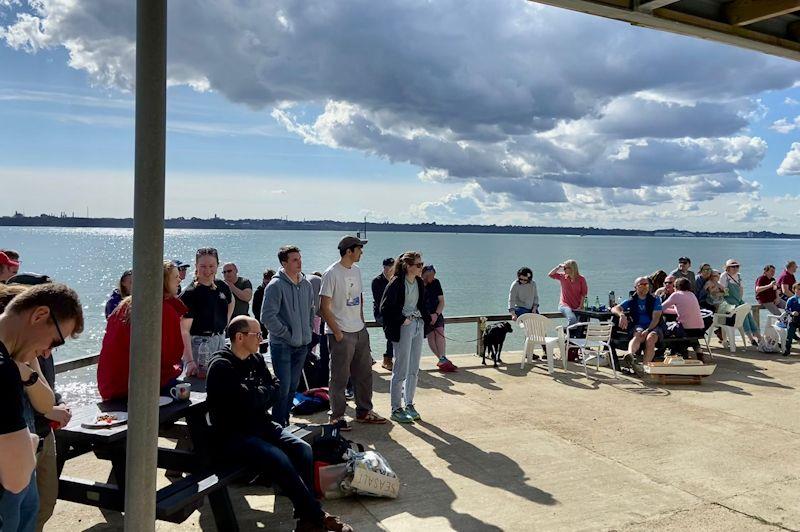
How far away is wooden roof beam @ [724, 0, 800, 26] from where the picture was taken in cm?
314

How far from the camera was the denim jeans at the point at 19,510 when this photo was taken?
2428mm

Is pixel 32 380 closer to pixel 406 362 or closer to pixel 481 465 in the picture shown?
pixel 481 465

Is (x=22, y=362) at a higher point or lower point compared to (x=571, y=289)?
higher

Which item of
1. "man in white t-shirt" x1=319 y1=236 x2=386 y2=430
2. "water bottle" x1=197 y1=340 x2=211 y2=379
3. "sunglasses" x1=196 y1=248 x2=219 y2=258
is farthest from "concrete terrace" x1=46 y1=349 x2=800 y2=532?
"sunglasses" x1=196 y1=248 x2=219 y2=258

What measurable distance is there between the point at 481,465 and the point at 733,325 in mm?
7540

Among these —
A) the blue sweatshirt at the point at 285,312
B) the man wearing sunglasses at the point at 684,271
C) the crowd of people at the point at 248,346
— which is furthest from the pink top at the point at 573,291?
the blue sweatshirt at the point at 285,312

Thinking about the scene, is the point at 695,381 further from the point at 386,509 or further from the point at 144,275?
the point at 144,275

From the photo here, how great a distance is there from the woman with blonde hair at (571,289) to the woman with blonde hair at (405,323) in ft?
14.1

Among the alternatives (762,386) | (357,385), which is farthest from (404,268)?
(762,386)

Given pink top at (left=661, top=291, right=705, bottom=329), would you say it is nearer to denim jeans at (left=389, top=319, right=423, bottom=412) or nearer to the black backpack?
denim jeans at (left=389, top=319, right=423, bottom=412)

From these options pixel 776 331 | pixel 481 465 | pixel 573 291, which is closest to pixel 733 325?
pixel 776 331

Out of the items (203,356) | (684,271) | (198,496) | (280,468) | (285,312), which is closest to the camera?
(198,496)

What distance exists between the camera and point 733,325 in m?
10.9

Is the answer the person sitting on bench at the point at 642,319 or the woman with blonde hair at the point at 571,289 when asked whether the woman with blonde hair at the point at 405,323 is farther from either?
the woman with blonde hair at the point at 571,289
